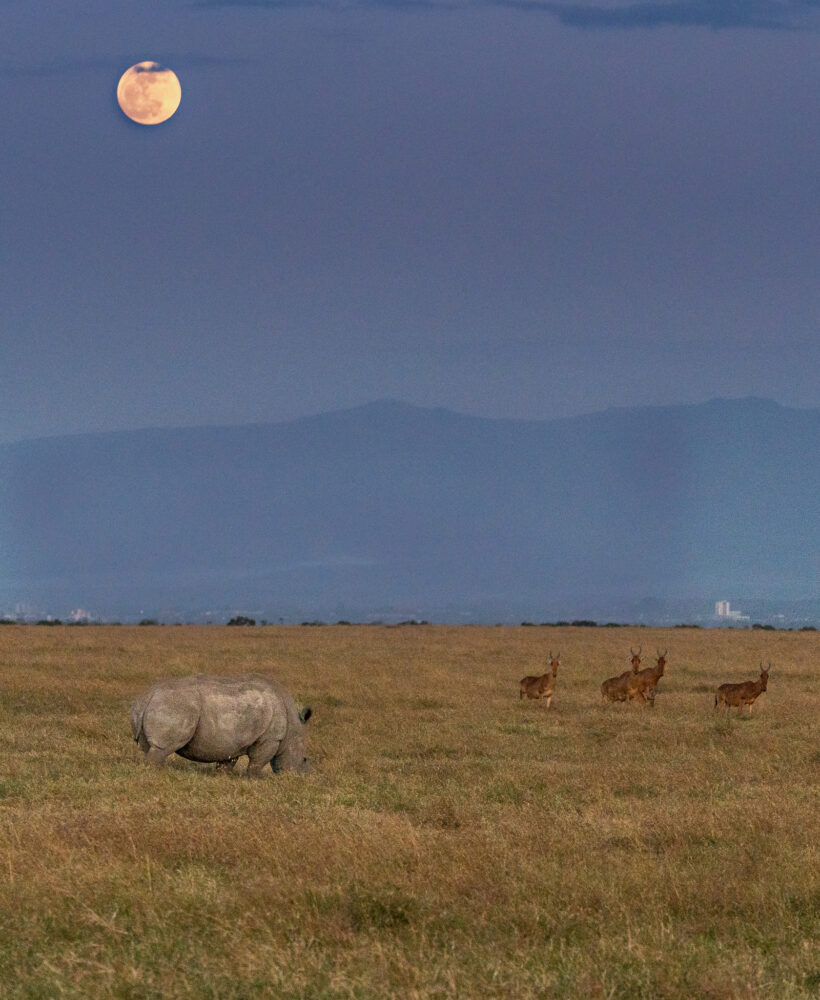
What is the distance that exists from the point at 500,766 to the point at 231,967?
870cm

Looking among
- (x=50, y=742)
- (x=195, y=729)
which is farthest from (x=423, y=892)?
(x=50, y=742)

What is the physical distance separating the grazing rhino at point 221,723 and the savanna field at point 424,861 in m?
0.36

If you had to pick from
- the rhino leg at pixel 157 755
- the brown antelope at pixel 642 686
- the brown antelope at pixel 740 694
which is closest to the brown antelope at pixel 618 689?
the brown antelope at pixel 642 686

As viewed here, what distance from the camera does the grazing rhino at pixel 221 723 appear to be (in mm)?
14336

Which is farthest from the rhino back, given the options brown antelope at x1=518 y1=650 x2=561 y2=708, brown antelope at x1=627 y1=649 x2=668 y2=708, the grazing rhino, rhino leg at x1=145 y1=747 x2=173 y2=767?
brown antelope at x1=627 y1=649 x2=668 y2=708

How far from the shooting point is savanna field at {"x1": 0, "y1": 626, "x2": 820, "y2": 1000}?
276 inches

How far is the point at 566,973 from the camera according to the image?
6945 millimetres

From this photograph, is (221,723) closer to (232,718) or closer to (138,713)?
(232,718)

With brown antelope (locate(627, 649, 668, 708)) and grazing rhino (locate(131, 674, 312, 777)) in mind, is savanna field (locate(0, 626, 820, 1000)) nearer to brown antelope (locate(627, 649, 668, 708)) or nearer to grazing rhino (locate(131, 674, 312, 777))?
grazing rhino (locate(131, 674, 312, 777))

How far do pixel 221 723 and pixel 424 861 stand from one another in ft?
18.0

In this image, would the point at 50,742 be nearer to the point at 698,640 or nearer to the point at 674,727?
the point at 674,727

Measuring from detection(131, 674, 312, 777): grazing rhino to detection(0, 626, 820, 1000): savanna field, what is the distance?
0.36m

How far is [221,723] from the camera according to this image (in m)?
14.4

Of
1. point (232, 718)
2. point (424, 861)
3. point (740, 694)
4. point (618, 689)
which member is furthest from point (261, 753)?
point (740, 694)
